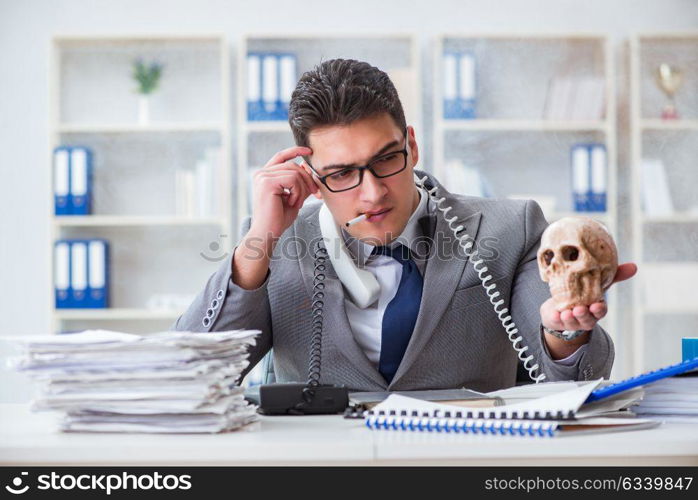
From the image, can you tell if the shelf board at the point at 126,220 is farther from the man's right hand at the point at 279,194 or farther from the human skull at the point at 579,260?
the human skull at the point at 579,260

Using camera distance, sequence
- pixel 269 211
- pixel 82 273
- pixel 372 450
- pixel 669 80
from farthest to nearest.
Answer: pixel 669 80 → pixel 82 273 → pixel 269 211 → pixel 372 450

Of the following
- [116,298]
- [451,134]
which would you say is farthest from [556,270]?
[116,298]

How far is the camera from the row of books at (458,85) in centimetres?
399

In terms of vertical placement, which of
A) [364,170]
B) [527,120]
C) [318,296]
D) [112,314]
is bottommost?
[112,314]

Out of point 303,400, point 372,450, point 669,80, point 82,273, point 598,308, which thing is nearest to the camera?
point 372,450

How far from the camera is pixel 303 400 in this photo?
1.32m

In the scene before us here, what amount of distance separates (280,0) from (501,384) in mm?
2936

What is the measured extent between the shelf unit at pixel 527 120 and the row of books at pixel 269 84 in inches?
27.7

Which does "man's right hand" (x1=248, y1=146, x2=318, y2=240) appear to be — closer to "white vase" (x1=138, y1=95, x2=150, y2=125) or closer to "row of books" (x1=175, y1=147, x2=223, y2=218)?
"row of books" (x1=175, y1=147, x2=223, y2=218)

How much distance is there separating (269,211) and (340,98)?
29cm

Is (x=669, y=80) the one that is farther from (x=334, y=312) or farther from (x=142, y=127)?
(x=334, y=312)

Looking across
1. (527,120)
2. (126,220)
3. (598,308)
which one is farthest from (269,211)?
(527,120)

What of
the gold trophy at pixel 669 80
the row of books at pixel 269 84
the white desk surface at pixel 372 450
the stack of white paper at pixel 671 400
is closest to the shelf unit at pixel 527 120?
the gold trophy at pixel 669 80
